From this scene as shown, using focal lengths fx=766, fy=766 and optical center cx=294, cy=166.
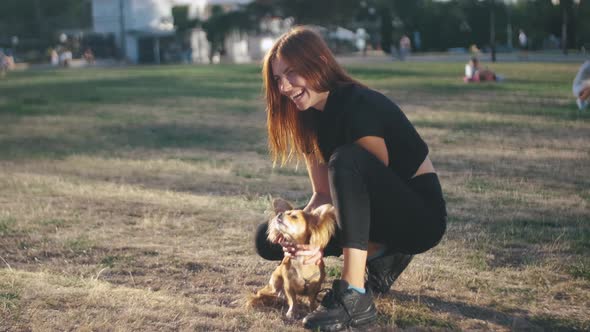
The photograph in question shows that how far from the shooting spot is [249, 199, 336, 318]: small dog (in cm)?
364

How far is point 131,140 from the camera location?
487 inches

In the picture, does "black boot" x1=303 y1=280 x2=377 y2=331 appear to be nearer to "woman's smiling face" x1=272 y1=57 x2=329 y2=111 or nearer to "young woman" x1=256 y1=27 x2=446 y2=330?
"young woman" x1=256 y1=27 x2=446 y2=330

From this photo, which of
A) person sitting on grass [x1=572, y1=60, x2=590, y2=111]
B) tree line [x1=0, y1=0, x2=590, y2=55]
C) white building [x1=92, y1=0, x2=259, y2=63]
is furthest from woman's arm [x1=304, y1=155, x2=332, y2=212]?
white building [x1=92, y1=0, x2=259, y2=63]

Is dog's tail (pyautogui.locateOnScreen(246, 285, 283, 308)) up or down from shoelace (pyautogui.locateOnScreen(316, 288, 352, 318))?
down

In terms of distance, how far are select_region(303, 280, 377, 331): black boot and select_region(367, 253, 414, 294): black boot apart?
389mm

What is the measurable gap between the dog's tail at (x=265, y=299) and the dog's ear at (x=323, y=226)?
1.46ft

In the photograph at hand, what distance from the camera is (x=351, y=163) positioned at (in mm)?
3648

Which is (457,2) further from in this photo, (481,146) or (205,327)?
(205,327)

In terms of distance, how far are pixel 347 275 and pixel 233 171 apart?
5323 mm

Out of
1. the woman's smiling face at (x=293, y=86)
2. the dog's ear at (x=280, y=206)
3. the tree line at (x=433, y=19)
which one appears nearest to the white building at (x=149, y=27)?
the tree line at (x=433, y=19)

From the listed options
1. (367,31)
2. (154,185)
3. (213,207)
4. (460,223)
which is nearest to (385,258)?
(460,223)

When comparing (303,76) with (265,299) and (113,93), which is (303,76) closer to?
(265,299)

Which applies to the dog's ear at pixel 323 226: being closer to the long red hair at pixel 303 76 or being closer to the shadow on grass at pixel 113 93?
the long red hair at pixel 303 76

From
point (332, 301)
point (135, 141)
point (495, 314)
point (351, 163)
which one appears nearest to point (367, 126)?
point (351, 163)
